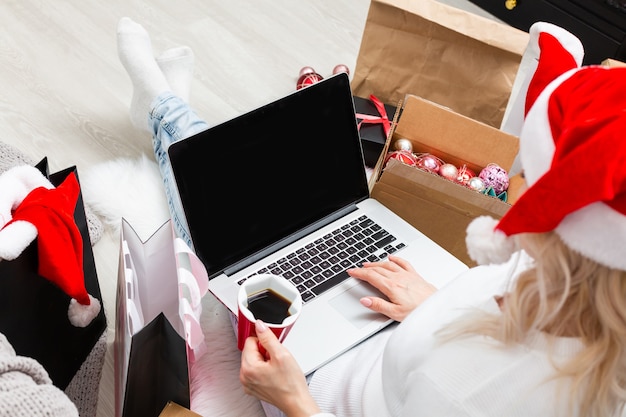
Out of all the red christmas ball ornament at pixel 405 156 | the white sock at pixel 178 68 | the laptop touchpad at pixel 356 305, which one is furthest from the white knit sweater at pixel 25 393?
the white sock at pixel 178 68

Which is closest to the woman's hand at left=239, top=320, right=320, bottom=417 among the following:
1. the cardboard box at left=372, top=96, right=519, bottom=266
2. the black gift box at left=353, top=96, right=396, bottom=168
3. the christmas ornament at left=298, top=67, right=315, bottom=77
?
the cardboard box at left=372, top=96, right=519, bottom=266

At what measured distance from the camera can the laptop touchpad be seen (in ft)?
3.32

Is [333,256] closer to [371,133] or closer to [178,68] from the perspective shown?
[371,133]

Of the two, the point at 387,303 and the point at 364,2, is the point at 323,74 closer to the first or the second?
the point at 364,2

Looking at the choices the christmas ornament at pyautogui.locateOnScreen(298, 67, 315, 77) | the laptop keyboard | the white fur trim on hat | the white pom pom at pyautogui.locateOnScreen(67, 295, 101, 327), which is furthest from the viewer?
the christmas ornament at pyautogui.locateOnScreen(298, 67, 315, 77)

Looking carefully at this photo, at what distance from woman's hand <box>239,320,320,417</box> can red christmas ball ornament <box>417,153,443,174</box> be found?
1.81 feet

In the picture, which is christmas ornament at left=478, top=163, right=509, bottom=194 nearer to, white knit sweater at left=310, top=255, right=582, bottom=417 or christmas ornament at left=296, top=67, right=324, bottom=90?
white knit sweater at left=310, top=255, right=582, bottom=417

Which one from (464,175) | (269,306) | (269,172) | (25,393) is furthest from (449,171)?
(25,393)

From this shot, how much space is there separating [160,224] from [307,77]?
1.82ft

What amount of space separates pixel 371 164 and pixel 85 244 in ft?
2.26

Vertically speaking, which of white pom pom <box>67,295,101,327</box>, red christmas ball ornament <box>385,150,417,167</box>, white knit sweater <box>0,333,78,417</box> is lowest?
white pom pom <box>67,295,101,327</box>

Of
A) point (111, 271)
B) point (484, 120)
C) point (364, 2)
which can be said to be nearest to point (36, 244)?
point (111, 271)

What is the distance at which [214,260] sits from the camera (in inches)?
39.6

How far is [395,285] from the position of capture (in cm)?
101
